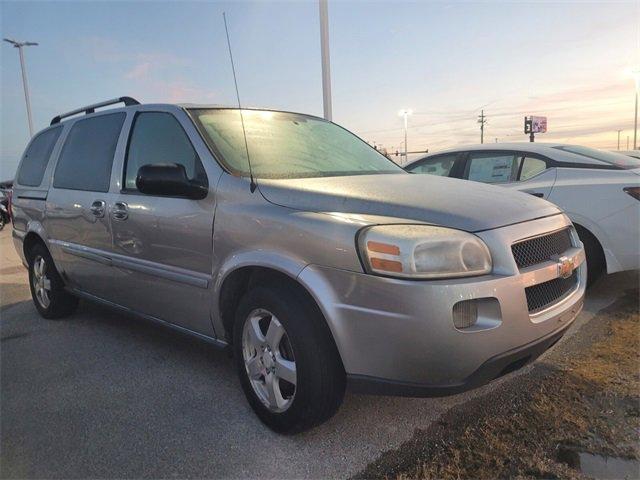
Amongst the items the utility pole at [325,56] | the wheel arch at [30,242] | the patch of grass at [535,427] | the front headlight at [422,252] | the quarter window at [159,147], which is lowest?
the patch of grass at [535,427]

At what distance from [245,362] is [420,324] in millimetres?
1131

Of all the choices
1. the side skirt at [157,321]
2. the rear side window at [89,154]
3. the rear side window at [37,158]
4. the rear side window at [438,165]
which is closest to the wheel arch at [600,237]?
the rear side window at [438,165]

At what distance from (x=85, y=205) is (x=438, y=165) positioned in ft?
12.7

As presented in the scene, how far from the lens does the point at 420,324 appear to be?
2.15 m

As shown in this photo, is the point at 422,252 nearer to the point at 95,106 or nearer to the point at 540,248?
the point at 540,248

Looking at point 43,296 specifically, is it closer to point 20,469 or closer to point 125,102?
point 125,102

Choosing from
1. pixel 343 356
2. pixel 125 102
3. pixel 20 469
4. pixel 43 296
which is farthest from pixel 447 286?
pixel 43 296

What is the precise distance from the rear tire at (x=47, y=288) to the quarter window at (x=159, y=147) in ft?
5.58

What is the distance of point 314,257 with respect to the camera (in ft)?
7.87

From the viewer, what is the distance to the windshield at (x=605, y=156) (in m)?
5.01

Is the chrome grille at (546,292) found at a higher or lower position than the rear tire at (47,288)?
higher

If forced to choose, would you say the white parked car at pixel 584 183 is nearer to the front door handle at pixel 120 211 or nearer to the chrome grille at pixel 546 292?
the chrome grille at pixel 546 292

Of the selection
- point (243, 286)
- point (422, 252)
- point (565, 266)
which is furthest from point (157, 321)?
point (565, 266)

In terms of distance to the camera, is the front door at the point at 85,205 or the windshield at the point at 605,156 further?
the windshield at the point at 605,156
